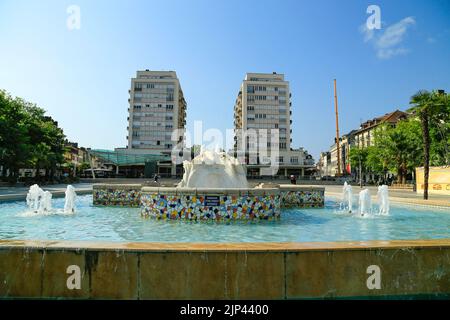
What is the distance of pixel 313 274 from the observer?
412 centimetres

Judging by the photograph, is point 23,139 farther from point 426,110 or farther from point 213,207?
point 426,110

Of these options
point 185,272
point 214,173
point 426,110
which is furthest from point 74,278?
point 426,110

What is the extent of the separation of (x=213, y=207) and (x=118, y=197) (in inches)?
290

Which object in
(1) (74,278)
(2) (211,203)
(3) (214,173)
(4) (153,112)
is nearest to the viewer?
(1) (74,278)

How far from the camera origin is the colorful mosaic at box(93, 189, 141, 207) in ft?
50.2

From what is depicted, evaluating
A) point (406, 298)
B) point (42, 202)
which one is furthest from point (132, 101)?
point (406, 298)

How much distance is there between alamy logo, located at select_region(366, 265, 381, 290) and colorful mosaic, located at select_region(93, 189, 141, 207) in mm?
12532

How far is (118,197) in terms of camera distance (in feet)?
50.6

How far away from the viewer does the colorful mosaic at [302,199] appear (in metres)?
15.9

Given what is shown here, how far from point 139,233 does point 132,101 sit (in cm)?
8342

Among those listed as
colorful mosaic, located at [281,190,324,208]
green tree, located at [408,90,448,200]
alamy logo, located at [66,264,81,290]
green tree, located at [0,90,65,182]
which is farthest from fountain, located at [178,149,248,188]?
green tree, located at [0,90,65,182]

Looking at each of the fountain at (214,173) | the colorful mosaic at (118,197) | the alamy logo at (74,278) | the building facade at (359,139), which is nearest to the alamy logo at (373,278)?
the alamy logo at (74,278)

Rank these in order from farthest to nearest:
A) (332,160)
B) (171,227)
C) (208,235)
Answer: (332,160) < (171,227) < (208,235)
